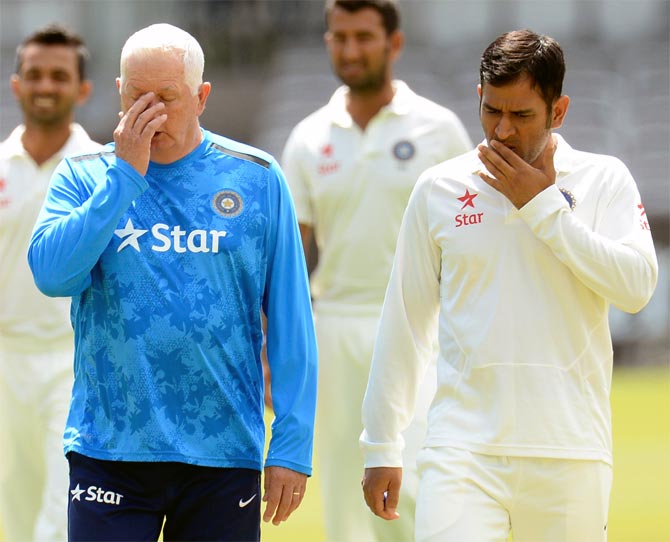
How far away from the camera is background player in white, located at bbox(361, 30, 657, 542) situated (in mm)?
4250

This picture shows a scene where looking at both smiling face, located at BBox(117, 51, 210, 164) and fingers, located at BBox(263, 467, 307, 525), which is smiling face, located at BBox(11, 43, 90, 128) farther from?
fingers, located at BBox(263, 467, 307, 525)

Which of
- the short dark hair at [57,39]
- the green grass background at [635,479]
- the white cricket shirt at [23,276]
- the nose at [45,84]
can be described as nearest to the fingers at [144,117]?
the white cricket shirt at [23,276]

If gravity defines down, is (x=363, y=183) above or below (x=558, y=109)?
above

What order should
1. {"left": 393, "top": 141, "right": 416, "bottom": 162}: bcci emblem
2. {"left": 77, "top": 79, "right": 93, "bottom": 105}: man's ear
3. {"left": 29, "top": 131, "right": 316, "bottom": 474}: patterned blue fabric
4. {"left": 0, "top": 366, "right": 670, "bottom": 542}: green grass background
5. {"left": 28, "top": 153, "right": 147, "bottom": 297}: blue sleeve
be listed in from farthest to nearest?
{"left": 0, "top": 366, "right": 670, "bottom": 542}: green grass background, {"left": 77, "top": 79, "right": 93, "bottom": 105}: man's ear, {"left": 393, "top": 141, "right": 416, "bottom": 162}: bcci emblem, {"left": 29, "top": 131, "right": 316, "bottom": 474}: patterned blue fabric, {"left": 28, "top": 153, "right": 147, "bottom": 297}: blue sleeve

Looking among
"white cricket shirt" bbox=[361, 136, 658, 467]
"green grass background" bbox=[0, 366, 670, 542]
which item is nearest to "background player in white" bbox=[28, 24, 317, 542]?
"white cricket shirt" bbox=[361, 136, 658, 467]

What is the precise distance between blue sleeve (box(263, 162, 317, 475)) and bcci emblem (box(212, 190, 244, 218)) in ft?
0.33

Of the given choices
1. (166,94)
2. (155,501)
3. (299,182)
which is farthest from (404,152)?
(155,501)

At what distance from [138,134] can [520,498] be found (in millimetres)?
1487

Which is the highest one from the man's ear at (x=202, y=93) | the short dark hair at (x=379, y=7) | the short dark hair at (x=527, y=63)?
the short dark hair at (x=379, y=7)

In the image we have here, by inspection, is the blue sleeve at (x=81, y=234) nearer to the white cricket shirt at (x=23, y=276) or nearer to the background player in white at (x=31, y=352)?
the background player in white at (x=31, y=352)

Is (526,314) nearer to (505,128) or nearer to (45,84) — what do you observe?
(505,128)

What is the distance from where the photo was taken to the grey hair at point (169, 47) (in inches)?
163

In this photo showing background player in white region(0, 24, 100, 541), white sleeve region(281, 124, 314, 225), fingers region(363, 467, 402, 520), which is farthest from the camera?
white sleeve region(281, 124, 314, 225)

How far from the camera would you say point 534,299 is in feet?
14.2
